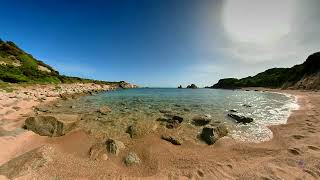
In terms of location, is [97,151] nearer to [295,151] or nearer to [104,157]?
[104,157]

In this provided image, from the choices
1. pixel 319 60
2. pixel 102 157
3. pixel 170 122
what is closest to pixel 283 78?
pixel 319 60

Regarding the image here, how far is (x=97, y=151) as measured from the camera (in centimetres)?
977

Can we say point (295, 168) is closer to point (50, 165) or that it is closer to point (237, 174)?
point (237, 174)

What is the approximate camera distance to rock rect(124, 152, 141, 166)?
870cm

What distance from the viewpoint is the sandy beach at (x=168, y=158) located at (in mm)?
7355

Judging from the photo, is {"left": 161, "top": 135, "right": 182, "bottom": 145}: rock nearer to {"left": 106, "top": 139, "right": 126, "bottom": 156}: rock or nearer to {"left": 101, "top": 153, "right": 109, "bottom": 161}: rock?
{"left": 106, "top": 139, "right": 126, "bottom": 156}: rock

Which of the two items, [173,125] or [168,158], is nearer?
[168,158]

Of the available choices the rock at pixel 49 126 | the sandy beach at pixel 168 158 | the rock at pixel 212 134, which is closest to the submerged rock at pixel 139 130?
the sandy beach at pixel 168 158

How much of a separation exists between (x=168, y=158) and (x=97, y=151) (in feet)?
12.7

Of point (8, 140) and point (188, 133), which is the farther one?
point (188, 133)

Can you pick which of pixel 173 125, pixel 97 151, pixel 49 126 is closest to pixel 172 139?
pixel 173 125

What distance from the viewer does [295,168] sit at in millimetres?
7266

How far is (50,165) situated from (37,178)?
106cm

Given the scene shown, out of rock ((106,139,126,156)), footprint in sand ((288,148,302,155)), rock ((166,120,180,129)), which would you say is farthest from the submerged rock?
footprint in sand ((288,148,302,155))
